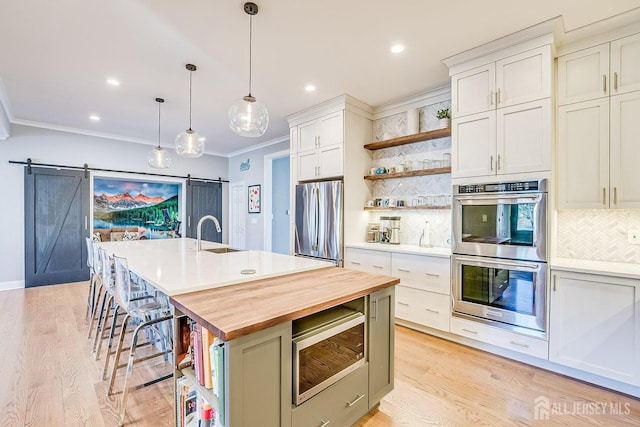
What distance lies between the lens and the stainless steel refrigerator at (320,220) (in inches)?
145

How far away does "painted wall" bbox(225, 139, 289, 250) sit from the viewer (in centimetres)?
623

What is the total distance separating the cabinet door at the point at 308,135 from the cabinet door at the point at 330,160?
21cm

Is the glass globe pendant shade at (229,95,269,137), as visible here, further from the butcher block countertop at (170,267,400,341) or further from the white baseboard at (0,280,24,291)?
the white baseboard at (0,280,24,291)

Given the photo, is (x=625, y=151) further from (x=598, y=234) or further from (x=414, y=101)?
(x=414, y=101)

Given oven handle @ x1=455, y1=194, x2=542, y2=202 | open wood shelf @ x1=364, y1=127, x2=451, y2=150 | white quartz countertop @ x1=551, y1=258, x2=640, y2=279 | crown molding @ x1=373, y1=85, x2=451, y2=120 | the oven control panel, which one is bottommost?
white quartz countertop @ x1=551, y1=258, x2=640, y2=279

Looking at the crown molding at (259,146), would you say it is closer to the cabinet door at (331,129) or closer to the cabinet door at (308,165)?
the cabinet door at (308,165)

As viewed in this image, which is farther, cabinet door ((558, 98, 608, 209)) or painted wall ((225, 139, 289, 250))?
painted wall ((225, 139, 289, 250))

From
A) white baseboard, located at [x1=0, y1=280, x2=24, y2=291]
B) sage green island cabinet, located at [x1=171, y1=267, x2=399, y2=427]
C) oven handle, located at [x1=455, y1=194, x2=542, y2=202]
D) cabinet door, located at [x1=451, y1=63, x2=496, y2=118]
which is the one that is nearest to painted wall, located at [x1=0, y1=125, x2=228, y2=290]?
white baseboard, located at [x1=0, y1=280, x2=24, y2=291]

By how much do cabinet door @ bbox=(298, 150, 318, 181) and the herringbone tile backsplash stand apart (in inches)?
107

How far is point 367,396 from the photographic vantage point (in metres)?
1.75

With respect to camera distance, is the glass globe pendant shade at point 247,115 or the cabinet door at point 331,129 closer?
the glass globe pendant shade at point 247,115

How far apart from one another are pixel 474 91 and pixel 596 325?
211cm

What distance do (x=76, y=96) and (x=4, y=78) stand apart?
624 mm

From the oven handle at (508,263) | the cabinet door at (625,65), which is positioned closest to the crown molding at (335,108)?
the oven handle at (508,263)
